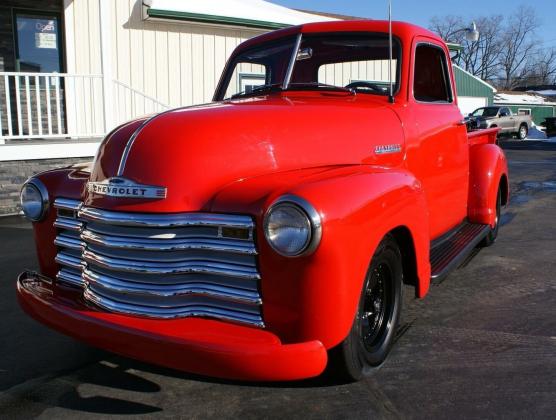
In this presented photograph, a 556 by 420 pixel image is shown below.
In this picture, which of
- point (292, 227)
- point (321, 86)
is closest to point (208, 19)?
point (321, 86)

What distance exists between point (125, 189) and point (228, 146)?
528mm

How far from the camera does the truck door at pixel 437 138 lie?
12.6 feet

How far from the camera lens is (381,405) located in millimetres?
2701

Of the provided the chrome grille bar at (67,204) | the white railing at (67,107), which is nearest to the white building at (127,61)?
the white railing at (67,107)

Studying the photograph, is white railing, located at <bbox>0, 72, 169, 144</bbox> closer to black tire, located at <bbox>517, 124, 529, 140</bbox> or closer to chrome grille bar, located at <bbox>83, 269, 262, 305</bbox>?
chrome grille bar, located at <bbox>83, 269, 262, 305</bbox>

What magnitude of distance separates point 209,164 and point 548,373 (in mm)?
2146

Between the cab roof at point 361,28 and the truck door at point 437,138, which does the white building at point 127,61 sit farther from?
the truck door at point 437,138

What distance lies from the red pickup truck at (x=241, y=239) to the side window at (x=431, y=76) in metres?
0.59

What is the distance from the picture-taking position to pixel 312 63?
417 cm

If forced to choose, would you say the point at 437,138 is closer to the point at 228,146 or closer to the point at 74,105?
the point at 228,146

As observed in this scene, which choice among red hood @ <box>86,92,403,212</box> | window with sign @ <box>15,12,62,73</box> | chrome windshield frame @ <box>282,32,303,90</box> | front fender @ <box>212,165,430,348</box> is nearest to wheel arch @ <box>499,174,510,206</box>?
chrome windshield frame @ <box>282,32,303,90</box>

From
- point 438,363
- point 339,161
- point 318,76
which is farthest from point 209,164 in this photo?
point 318,76

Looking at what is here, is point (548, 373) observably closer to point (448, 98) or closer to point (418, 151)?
point (418, 151)

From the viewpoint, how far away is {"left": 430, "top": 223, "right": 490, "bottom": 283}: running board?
3.65 m
